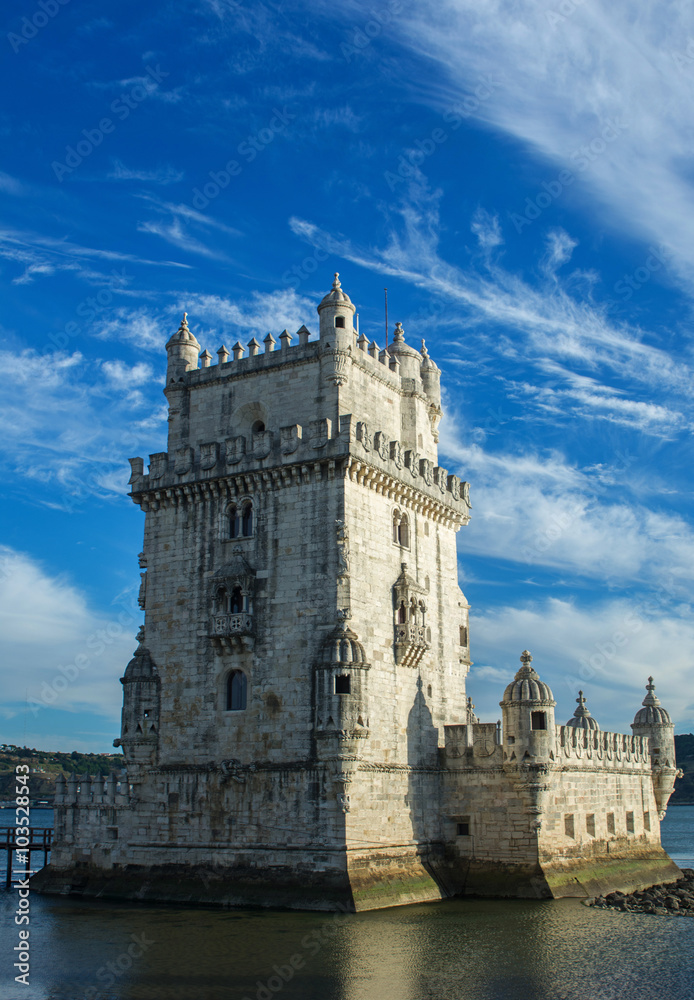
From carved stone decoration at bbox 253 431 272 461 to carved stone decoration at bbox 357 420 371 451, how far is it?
12.2ft

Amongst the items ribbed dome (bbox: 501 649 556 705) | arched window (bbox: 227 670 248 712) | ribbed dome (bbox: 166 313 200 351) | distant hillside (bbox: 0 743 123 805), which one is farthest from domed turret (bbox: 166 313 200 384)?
distant hillside (bbox: 0 743 123 805)

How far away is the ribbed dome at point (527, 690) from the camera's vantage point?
4122 centimetres

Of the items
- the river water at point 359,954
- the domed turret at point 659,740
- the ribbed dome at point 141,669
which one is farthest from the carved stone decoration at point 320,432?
the domed turret at point 659,740

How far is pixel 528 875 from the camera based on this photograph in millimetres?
39812

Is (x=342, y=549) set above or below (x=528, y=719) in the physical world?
above

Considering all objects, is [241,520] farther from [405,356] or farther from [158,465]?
[405,356]

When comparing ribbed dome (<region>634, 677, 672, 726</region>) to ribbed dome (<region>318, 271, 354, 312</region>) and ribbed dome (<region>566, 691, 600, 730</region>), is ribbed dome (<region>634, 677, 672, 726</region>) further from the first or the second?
ribbed dome (<region>318, 271, 354, 312</region>)

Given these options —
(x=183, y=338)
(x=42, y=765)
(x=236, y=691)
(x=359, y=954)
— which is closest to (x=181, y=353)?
(x=183, y=338)

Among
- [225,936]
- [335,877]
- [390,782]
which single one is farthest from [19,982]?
[390,782]

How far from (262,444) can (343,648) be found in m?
9.51

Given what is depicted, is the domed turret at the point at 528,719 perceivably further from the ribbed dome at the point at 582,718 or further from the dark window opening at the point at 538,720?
the ribbed dome at the point at 582,718

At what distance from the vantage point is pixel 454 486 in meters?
47.9

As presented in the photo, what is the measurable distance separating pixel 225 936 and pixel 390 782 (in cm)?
972

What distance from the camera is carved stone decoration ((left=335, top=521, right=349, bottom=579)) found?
38.6 metres
